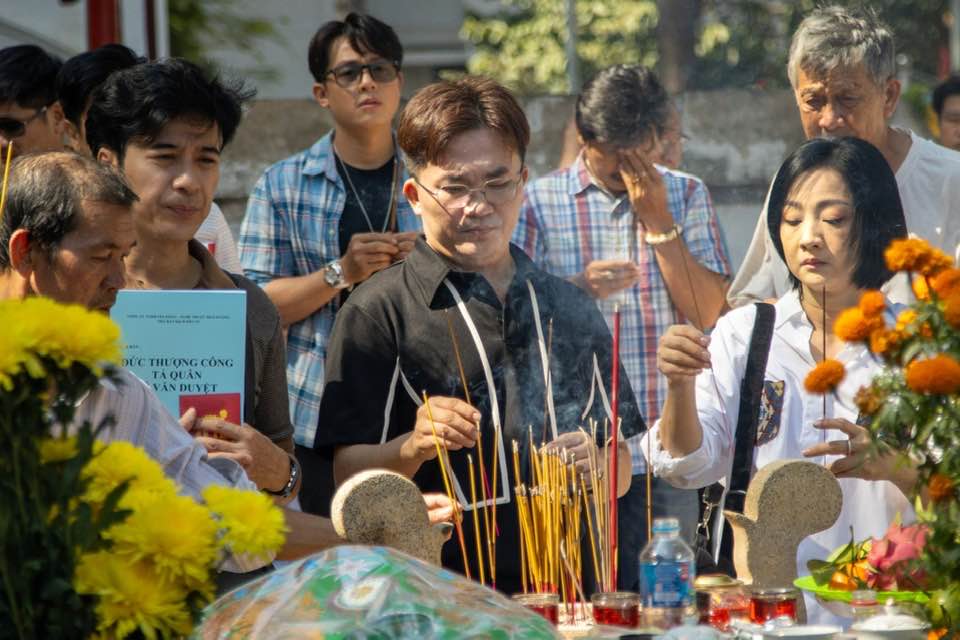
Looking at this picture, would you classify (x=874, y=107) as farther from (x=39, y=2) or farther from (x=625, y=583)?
(x=39, y=2)

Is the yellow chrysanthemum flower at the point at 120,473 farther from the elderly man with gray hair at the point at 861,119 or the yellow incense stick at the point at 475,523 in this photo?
the elderly man with gray hair at the point at 861,119

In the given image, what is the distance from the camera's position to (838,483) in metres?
3.03

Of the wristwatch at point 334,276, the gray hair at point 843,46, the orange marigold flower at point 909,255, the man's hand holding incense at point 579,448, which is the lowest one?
the man's hand holding incense at point 579,448

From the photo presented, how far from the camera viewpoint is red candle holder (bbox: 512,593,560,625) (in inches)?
105

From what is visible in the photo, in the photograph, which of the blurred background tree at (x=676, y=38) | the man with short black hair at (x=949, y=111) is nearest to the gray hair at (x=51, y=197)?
the blurred background tree at (x=676, y=38)

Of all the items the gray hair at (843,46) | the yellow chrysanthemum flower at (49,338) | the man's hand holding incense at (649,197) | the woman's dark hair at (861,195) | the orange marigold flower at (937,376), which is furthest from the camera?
the man's hand holding incense at (649,197)

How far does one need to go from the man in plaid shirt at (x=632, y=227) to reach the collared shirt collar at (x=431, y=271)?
93 cm

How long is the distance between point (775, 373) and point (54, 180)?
165 cm

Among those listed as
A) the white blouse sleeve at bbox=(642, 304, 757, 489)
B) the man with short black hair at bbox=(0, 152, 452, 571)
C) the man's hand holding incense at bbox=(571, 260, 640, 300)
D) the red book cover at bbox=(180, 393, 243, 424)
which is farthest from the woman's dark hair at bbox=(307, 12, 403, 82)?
the man with short black hair at bbox=(0, 152, 452, 571)

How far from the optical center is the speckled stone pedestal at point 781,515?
298cm

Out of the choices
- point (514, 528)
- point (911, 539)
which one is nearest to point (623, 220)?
point (514, 528)

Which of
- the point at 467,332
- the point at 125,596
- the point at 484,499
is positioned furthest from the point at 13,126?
the point at 125,596

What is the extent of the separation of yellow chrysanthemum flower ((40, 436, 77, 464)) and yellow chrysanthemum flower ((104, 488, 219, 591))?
3.5 inches

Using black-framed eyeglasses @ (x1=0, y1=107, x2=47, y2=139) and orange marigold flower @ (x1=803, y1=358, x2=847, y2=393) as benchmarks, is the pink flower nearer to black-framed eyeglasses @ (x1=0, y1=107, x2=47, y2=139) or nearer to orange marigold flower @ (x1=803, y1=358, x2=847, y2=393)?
orange marigold flower @ (x1=803, y1=358, x2=847, y2=393)
